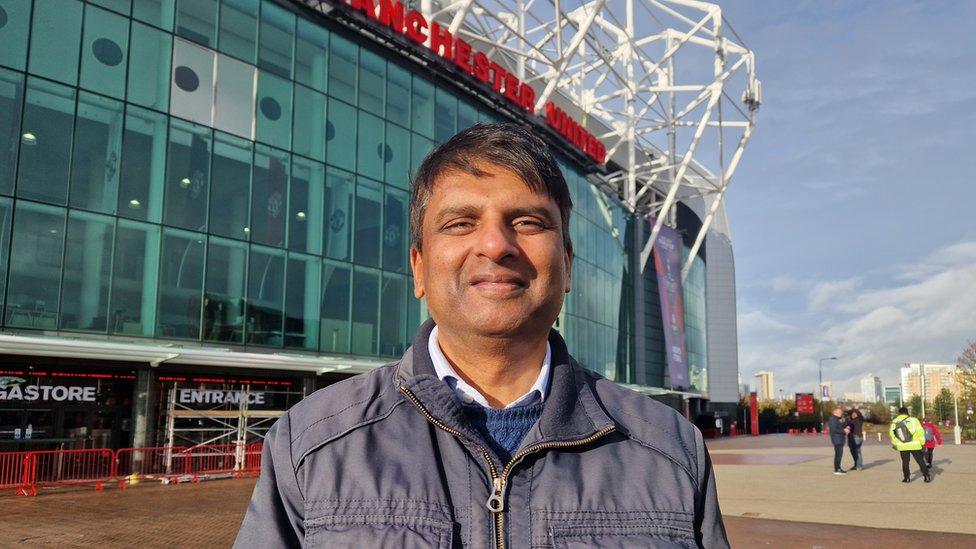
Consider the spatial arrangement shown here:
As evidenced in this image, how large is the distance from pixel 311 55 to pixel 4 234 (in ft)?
32.9

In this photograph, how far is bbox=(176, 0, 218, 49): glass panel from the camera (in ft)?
67.1

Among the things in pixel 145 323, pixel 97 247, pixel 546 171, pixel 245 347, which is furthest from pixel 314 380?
pixel 546 171

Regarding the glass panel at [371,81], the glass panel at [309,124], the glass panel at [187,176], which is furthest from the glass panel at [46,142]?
the glass panel at [371,81]

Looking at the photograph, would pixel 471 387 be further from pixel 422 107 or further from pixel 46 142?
pixel 422 107

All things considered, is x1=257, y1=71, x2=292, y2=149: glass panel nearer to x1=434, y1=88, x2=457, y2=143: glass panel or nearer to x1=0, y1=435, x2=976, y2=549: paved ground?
x1=434, y1=88, x2=457, y2=143: glass panel

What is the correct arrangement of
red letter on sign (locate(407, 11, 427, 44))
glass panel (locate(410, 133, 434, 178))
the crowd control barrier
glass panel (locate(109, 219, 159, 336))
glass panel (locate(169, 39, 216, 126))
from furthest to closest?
glass panel (locate(410, 133, 434, 178))
red letter on sign (locate(407, 11, 427, 44))
glass panel (locate(169, 39, 216, 126))
glass panel (locate(109, 219, 159, 336))
the crowd control barrier

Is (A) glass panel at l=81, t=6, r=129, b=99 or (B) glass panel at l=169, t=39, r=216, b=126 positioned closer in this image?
(A) glass panel at l=81, t=6, r=129, b=99

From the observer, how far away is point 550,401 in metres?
2.01

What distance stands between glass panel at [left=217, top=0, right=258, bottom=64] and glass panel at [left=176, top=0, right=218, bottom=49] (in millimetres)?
239

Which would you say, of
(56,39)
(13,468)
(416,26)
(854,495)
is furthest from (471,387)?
(416,26)

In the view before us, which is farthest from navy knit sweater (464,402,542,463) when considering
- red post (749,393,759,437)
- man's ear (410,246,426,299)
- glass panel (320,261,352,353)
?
red post (749,393,759,437)

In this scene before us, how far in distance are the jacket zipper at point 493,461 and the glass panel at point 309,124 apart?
22061 mm

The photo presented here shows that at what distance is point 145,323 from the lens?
757 inches

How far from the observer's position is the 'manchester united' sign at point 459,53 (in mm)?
24719
